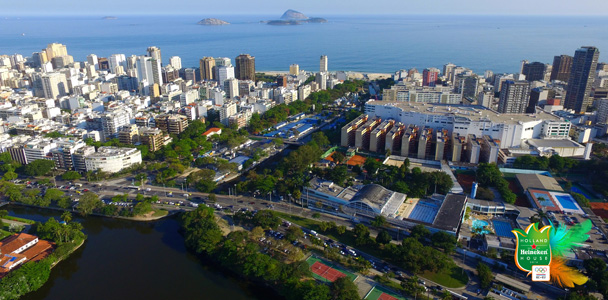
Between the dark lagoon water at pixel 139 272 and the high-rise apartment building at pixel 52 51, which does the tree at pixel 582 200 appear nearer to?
the dark lagoon water at pixel 139 272

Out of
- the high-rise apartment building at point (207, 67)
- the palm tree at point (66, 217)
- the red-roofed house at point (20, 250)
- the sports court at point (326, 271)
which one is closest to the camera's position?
the sports court at point (326, 271)

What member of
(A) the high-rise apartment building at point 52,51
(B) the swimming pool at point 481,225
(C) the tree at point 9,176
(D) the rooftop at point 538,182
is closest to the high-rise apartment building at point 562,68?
(D) the rooftop at point 538,182

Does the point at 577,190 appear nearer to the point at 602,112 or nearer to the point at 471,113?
the point at 471,113

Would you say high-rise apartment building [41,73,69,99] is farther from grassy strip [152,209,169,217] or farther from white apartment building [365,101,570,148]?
white apartment building [365,101,570,148]

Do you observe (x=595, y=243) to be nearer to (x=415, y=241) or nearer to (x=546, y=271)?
(x=546, y=271)

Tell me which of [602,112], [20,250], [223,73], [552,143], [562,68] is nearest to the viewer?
[20,250]

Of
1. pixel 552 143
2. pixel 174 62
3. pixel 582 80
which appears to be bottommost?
pixel 552 143

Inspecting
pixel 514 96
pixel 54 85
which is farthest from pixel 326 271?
pixel 54 85
